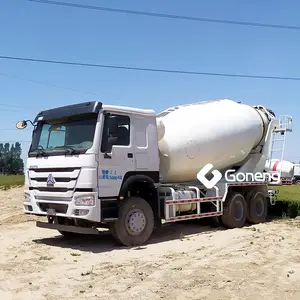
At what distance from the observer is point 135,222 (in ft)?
31.7

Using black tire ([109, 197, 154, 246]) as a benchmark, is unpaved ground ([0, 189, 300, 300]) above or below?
below

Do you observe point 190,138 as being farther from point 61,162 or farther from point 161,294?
point 161,294

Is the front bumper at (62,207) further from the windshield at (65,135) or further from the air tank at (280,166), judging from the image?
the air tank at (280,166)

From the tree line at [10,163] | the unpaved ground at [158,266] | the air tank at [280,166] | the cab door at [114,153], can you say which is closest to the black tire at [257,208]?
the air tank at [280,166]

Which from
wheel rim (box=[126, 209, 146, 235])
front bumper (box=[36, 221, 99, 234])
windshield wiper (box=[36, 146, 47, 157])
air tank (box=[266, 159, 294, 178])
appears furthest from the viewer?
air tank (box=[266, 159, 294, 178])

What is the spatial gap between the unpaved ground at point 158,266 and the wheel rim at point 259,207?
1.72 metres

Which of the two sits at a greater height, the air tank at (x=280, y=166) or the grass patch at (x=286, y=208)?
the air tank at (x=280, y=166)

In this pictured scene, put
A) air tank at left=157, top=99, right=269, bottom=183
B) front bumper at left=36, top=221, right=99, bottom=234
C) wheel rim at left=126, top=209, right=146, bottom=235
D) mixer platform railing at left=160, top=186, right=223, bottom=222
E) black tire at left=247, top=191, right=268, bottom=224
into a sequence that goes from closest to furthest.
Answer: front bumper at left=36, top=221, right=99, bottom=234 < wheel rim at left=126, top=209, right=146, bottom=235 < mixer platform railing at left=160, top=186, right=223, bottom=222 < air tank at left=157, top=99, right=269, bottom=183 < black tire at left=247, top=191, right=268, bottom=224

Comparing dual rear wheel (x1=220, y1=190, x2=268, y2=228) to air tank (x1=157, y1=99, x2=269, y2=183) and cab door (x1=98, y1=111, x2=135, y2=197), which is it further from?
cab door (x1=98, y1=111, x2=135, y2=197)

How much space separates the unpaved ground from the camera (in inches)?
236

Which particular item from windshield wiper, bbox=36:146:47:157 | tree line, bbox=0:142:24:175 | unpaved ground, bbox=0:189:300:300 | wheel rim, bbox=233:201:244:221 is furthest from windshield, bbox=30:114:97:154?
tree line, bbox=0:142:24:175

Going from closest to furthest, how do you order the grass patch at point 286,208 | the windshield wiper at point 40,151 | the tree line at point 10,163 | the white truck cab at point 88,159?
1. the white truck cab at point 88,159
2. the windshield wiper at point 40,151
3. the grass patch at point 286,208
4. the tree line at point 10,163

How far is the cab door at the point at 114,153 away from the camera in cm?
898

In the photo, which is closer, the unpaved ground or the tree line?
the unpaved ground
